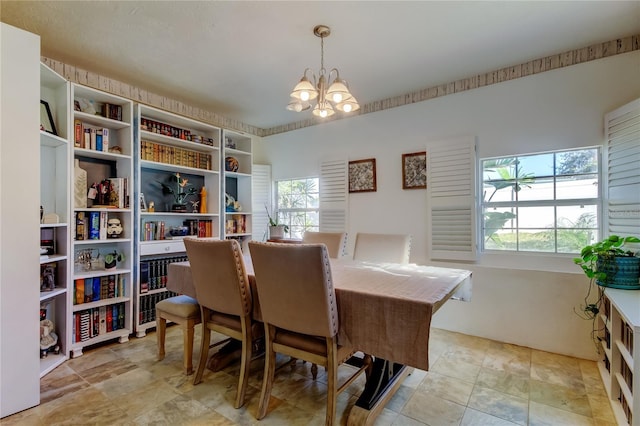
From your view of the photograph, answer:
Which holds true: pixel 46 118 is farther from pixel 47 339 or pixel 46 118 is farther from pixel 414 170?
pixel 414 170

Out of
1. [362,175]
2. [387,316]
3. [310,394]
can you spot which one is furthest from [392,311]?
[362,175]

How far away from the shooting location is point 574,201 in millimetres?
2613

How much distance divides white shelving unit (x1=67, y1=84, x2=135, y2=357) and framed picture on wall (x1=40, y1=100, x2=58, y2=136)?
0.41 ft

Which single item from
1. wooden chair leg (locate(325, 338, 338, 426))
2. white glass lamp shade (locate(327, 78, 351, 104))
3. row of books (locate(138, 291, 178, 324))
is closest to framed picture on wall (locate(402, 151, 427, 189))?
white glass lamp shade (locate(327, 78, 351, 104))

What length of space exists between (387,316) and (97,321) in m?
2.71

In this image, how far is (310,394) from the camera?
1.98 meters

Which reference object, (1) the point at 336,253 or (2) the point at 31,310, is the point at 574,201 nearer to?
(1) the point at 336,253

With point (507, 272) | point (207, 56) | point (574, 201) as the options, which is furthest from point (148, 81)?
point (574, 201)

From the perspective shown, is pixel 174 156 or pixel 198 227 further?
pixel 198 227

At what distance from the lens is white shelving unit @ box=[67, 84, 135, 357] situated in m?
2.61

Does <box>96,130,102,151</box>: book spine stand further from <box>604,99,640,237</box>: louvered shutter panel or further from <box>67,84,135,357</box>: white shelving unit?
<box>604,99,640,237</box>: louvered shutter panel

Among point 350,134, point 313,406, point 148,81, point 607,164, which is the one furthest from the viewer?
point 350,134

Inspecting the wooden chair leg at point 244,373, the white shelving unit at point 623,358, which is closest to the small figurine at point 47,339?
the wooden chair leg at point 244,373

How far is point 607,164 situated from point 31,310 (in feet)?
13.9
